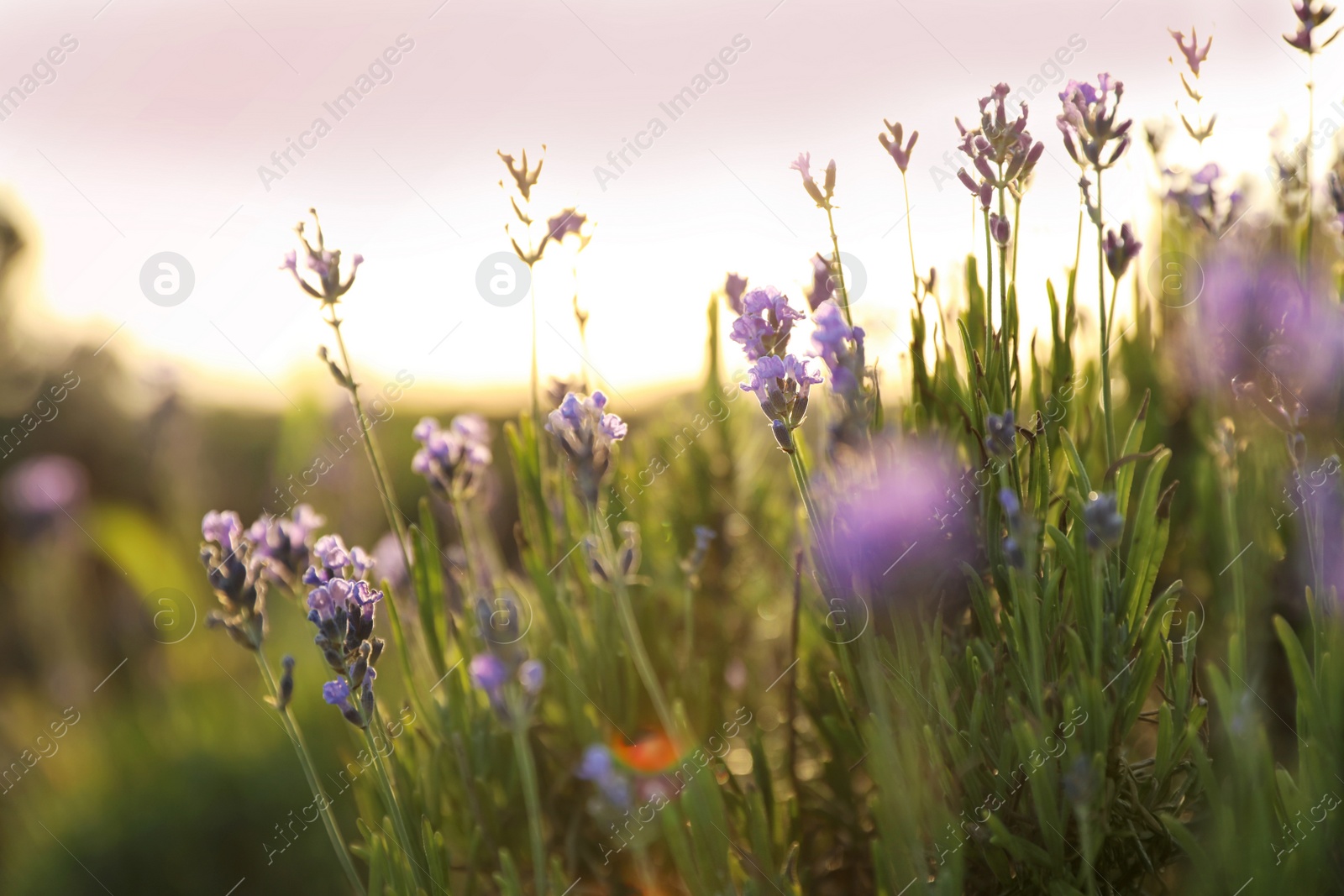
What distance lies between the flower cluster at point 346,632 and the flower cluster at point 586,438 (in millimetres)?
→ 359

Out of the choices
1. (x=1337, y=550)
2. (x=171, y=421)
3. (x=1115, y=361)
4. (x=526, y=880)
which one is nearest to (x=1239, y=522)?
(x=1337, y=550)

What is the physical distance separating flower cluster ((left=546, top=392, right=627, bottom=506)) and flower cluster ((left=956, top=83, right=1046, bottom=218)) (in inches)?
25.8

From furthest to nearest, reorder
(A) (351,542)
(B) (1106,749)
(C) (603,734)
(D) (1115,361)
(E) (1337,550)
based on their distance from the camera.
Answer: (A) (351,542)
(D) (1115,361)
(C) (603,734)
(E) (1337,550)
(B) (1106,749)

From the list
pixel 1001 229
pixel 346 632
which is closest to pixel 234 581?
pixel 346 632

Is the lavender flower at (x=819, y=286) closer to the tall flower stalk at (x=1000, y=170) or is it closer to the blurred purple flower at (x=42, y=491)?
the tall flower stalk at (x=1000, y=170)

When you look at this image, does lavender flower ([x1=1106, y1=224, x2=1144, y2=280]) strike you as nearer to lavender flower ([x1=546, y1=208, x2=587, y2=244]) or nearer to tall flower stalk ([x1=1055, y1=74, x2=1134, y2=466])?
tall flower stalk ([x1=1055, y1=74, x2=1134, y2=466])

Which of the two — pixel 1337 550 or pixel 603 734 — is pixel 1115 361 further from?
pixel 603 734

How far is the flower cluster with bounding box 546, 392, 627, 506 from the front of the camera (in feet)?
4.25

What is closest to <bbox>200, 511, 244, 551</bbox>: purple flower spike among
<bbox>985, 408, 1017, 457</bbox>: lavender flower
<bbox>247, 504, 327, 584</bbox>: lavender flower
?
<bbox>247, 504, 327, 584</bbox>: lavender flower

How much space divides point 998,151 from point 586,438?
754 mm

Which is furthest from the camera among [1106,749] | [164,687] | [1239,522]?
[164,687]

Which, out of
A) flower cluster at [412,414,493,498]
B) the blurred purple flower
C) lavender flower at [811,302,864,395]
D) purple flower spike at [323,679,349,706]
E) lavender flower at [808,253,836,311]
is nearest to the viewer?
lavender flower at [811,302,864,395]

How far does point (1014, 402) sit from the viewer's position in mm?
1277

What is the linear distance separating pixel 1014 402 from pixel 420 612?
1103mm
